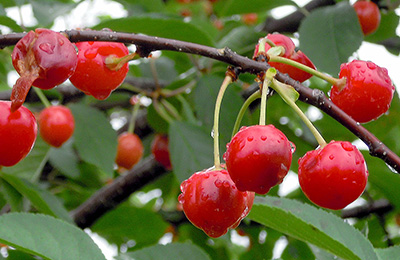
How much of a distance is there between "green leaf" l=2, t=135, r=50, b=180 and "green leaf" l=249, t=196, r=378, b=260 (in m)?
1.59

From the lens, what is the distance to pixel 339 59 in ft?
6.49

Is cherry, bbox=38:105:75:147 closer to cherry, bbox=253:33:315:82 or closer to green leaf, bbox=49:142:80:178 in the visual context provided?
green leaf, bbox=49:142:80:178

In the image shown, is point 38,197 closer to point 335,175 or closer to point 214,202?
point 214,202

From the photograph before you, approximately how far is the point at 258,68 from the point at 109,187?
66.5 inches

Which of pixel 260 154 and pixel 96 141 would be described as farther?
pixel 96 141

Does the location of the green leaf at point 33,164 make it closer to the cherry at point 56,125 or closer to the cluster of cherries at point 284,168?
the cherry at point 56,125

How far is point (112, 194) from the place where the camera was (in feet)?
8.66

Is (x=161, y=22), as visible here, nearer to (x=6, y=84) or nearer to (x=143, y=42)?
(x=143, y=42)

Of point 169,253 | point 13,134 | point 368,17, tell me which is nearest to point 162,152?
point 169,253

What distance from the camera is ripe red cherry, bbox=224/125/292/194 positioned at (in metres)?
0.97

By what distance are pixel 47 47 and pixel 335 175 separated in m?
0.62

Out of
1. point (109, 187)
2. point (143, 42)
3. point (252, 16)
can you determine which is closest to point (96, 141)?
point (109, 187)

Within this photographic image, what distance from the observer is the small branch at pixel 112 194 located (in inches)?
103

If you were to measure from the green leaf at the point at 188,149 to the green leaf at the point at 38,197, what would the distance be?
1.55 ft
